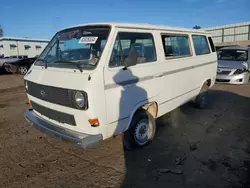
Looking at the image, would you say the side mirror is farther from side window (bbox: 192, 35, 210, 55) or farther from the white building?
the white building

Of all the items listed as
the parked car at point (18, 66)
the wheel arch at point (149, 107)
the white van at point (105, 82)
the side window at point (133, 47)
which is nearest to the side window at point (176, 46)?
the white van at point (105, 82)

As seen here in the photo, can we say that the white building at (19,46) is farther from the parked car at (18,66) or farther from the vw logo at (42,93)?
the vw logo at (42,93)

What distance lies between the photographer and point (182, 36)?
5008 millimetres

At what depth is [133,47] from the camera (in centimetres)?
370

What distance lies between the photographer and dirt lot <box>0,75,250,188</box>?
313 cm

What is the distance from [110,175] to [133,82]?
1.56m

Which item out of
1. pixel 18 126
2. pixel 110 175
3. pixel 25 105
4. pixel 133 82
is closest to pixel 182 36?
pixel 133 82

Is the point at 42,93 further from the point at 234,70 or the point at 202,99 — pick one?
the point at 234,70

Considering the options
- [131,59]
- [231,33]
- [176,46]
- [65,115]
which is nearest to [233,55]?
[176,46]

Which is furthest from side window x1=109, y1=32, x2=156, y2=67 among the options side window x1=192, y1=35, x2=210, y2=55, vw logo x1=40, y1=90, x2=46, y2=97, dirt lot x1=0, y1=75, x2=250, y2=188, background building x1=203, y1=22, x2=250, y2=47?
background building x1=203, y1=22, x2=250, y2=47

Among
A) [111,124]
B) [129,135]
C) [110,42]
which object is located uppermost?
[110,42]

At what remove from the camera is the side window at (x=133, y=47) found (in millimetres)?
3357

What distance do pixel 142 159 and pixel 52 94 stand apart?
6.35 ft

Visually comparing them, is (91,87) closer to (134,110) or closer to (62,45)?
(134,110)
